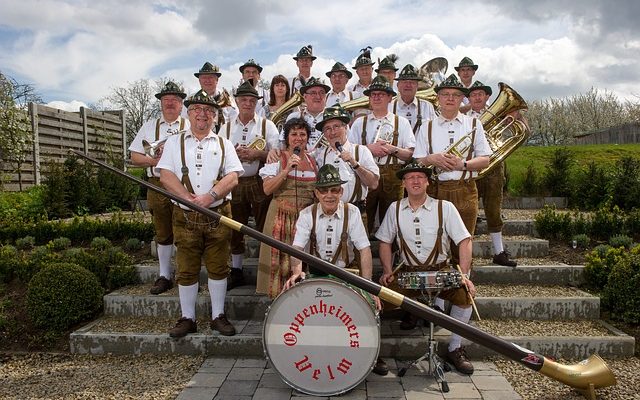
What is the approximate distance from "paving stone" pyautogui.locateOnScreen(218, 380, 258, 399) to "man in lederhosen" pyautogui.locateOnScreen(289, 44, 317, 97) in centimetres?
437

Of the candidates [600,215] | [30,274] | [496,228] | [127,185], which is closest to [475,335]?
[496,228]

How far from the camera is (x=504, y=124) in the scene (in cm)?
638

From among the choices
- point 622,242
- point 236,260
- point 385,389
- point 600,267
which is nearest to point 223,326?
point 236,260

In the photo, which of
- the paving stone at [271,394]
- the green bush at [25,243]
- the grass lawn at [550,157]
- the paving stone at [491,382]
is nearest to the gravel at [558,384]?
the paving stone at [491,382]

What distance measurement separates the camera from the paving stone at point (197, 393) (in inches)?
164

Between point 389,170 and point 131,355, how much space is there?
133 inches

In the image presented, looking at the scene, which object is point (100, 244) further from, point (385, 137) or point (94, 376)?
point (385, 137)

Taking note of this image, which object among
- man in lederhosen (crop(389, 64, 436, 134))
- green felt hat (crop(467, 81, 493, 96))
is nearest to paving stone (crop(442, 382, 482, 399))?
man in lederhosen (crop(389, 64, 436, 134))

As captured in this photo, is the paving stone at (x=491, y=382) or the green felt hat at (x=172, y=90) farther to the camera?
the green felt hat at (x=172, y=90)

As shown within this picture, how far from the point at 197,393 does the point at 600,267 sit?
4.81 meters

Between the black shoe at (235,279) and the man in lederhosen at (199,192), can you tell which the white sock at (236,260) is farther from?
the man in lederhosen at (199,192)

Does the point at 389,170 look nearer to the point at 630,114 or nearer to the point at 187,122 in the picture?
the point at 187,122

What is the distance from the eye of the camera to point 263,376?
4523mm

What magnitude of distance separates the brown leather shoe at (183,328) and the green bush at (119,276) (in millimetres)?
1411
